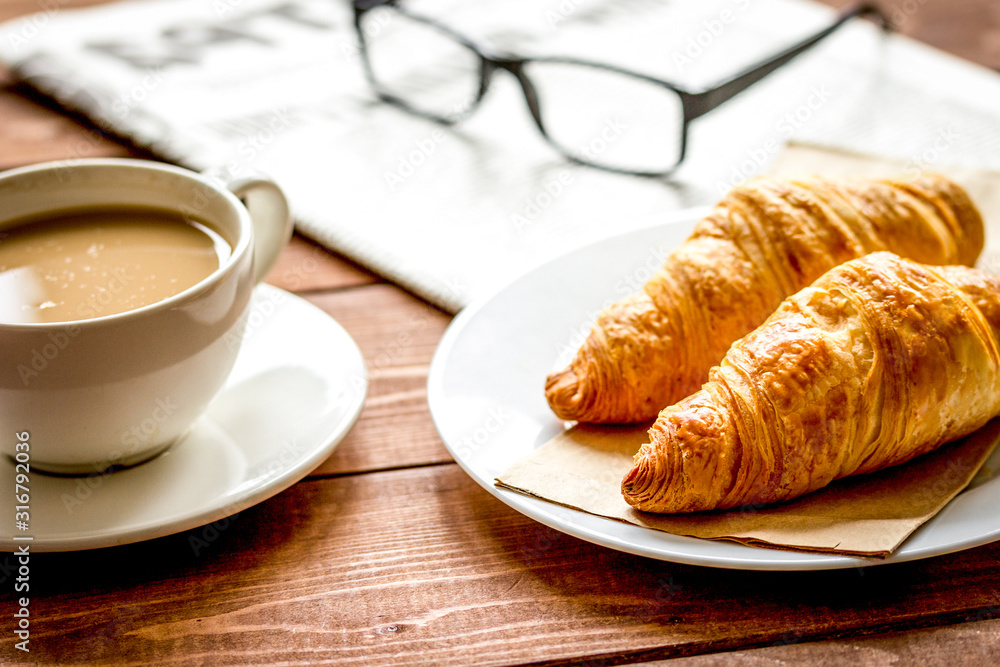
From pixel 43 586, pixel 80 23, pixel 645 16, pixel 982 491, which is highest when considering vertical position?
pixel 982 491

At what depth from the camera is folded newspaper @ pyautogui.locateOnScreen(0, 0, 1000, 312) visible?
1.23m

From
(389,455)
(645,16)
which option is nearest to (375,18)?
(645,16)

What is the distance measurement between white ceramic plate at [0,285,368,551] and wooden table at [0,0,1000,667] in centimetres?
4

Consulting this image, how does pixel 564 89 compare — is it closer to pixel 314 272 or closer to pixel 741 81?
pixel 741 81

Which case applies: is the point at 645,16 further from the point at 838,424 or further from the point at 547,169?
the point at 838,424

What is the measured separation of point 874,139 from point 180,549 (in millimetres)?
1089

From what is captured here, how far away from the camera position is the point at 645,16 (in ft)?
5.75

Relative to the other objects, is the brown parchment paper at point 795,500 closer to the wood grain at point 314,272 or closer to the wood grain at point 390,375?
the wood grain at point 390,375

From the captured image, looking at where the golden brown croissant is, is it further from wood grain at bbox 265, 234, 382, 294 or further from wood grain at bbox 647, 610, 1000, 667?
wood grain at bbox 265, 234, 382, 294

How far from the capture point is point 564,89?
156cm

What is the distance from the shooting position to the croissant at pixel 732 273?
0.80 m

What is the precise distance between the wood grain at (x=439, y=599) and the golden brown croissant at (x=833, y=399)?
0.23ft

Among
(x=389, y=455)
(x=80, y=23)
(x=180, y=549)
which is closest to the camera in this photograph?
(x=180, y=549)

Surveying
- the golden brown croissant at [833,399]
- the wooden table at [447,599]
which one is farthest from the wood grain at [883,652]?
the golden brown croissant at [833,399]
